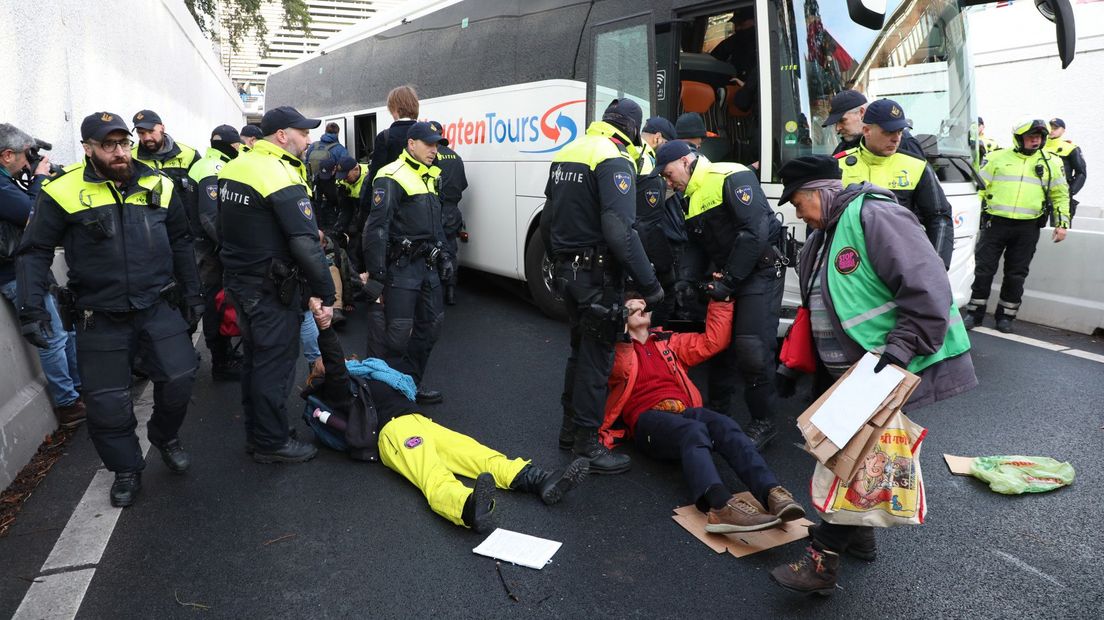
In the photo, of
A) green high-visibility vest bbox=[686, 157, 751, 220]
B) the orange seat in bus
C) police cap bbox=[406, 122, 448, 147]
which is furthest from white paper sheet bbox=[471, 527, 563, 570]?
the orange seat in bus

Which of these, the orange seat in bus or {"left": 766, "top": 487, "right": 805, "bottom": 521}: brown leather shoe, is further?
the orange seat in bus

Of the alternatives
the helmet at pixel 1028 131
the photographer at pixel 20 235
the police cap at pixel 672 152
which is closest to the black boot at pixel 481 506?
the police cap at pixel 672 152

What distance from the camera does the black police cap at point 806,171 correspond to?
2832 mm

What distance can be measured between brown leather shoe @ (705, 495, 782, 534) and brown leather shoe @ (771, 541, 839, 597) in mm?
252

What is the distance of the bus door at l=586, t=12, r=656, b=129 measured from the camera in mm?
5758

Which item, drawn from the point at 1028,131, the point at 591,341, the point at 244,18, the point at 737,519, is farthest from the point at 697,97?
the point at 244,18

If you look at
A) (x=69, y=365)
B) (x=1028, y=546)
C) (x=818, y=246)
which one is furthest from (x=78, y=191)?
(x=1028, y=546)

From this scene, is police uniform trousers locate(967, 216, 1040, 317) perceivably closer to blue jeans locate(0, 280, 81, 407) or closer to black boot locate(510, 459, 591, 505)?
black boot locate(510, 459, 591, 505)

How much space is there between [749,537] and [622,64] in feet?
13.9

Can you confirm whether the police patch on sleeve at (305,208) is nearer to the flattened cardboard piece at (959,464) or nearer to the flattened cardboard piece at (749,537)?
the flattened cardboard piece at (749,537)

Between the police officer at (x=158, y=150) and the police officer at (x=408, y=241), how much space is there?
162 cm

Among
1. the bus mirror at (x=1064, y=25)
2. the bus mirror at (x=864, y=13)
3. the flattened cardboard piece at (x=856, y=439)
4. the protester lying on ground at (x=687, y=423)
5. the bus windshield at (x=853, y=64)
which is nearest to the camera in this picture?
the flattened cardboard piece at (x=856, y=439)

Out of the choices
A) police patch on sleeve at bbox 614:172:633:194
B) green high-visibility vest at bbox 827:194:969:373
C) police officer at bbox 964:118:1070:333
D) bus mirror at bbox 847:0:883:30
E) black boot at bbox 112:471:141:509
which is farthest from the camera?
police officer at bbox 964:118:1070:333

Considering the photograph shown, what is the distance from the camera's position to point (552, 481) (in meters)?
3.42
